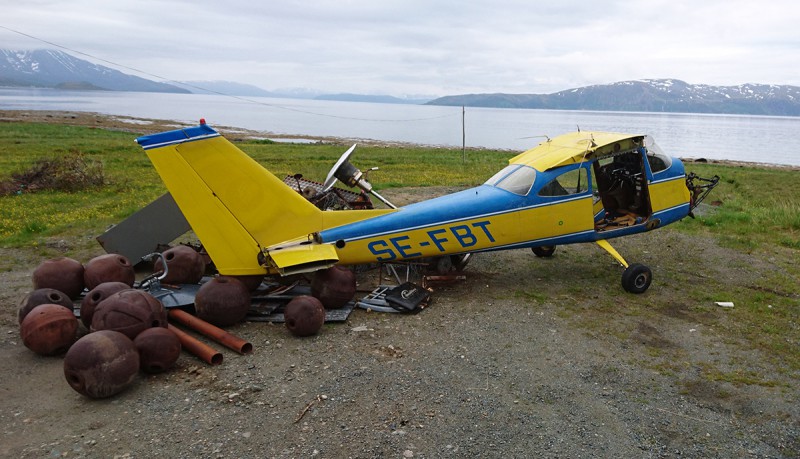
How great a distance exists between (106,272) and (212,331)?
2.23m

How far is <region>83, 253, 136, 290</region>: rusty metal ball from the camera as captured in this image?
24.8ft

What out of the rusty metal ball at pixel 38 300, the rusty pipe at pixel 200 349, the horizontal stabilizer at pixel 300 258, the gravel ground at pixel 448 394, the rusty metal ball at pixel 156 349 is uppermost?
the horizontal stabilizer at pixel 300 258

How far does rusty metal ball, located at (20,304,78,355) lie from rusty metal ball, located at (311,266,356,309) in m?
3.21

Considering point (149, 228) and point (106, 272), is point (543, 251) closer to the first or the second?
point (149, 228)

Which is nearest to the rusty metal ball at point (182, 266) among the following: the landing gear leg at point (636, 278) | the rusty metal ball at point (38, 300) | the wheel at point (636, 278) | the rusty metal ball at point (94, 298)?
the rusty metal ball at point (94, 298)

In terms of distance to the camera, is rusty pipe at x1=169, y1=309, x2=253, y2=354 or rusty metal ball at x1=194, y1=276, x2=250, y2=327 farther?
rusty metal ball at x1=194, y1=276, x2=250, y2=327

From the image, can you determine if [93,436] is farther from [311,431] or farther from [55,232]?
[55,232]

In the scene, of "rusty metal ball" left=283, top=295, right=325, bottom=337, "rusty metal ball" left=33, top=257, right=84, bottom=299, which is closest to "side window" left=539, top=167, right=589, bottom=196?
"rusty metal ball" left=283, top=295, right=325, bottom=337

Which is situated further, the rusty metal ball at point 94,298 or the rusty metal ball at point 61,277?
the rusty metal ball at point 61,277

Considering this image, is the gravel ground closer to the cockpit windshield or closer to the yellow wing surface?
the yellow wing surface

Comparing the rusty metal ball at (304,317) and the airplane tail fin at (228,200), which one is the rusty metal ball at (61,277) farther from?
the rusty metal ball at (304,317)

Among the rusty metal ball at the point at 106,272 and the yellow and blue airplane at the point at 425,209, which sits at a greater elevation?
the yellow and blue airplane at the point at 425,209

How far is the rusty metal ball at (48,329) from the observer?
612 cm

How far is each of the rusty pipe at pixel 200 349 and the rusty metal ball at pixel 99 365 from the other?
92 centimetres
